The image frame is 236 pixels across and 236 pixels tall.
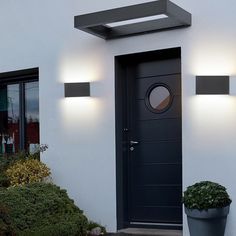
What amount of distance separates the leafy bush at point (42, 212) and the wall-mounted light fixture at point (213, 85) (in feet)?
7.35

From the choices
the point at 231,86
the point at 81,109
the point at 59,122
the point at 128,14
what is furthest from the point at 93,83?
the point at 231,86

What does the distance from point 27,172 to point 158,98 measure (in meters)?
2.14

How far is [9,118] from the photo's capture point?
8.68m

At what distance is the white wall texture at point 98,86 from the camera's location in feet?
19.1

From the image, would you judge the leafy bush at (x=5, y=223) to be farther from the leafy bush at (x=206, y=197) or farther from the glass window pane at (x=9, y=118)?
the glass window pane at (x=9, y=118)

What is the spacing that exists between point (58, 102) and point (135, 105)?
124 cm

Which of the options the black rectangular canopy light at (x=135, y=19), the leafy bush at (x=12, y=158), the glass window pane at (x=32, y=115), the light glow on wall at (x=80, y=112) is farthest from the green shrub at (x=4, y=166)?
the black rectangular canopy light at (x=135, y=19)

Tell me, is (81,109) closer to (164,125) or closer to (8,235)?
(164,125)

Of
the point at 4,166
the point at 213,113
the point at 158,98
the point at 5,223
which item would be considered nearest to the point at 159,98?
the point at 158,98

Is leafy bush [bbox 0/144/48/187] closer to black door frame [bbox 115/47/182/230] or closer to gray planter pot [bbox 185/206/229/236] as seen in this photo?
black door frame [bbox 115/47/182/230]

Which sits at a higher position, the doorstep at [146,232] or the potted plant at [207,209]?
the potted plant at [207,209]

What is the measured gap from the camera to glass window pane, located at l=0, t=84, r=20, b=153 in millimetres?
8531

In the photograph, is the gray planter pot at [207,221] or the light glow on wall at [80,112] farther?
the light glow on wall at [80,112]

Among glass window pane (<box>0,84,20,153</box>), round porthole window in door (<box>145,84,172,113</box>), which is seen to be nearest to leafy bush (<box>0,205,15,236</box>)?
round porthole window in door (<box>145,84,172,113</box>)
